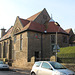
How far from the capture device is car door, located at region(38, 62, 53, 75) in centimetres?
882

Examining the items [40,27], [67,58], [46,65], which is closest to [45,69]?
[46,65]

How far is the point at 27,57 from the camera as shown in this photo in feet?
87.7

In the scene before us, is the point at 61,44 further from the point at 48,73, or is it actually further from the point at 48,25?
the point at 48,73

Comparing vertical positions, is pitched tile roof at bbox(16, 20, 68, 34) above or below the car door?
above

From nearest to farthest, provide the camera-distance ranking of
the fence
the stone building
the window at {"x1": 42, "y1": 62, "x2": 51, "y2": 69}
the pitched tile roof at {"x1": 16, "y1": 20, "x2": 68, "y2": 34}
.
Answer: the window at {"x1": 42, "y1": 62, "x2": 51, "y2": 69}, the fence, the stone building, the pitched tile roof at {"x1": 16, "y1": 20, "x2": 68, "y2": 34}

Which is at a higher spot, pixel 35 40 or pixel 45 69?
pixel 35 40

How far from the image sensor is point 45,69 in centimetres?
919

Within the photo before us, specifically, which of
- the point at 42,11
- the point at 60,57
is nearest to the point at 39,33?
the point at 42,11

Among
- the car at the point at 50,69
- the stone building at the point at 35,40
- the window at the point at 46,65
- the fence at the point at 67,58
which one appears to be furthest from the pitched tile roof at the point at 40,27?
the window at the point at 46,65

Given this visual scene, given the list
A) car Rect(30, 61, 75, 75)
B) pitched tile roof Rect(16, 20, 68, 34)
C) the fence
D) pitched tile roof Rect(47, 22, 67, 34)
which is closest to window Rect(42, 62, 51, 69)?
car Rect(30, 61, 75, 75)

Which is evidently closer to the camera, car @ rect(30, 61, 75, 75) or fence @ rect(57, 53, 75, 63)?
car @ rect(30, 61, 75, 75)

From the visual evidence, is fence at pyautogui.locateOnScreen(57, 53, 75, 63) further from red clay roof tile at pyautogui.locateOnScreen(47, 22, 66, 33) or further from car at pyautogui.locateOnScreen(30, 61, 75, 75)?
red clay roof tile at pyautogui.locateOnScreen(47, 22, 66, 33)

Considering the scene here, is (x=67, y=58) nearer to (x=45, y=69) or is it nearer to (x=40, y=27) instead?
(x=45, y=69)

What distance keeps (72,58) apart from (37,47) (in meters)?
11.4
